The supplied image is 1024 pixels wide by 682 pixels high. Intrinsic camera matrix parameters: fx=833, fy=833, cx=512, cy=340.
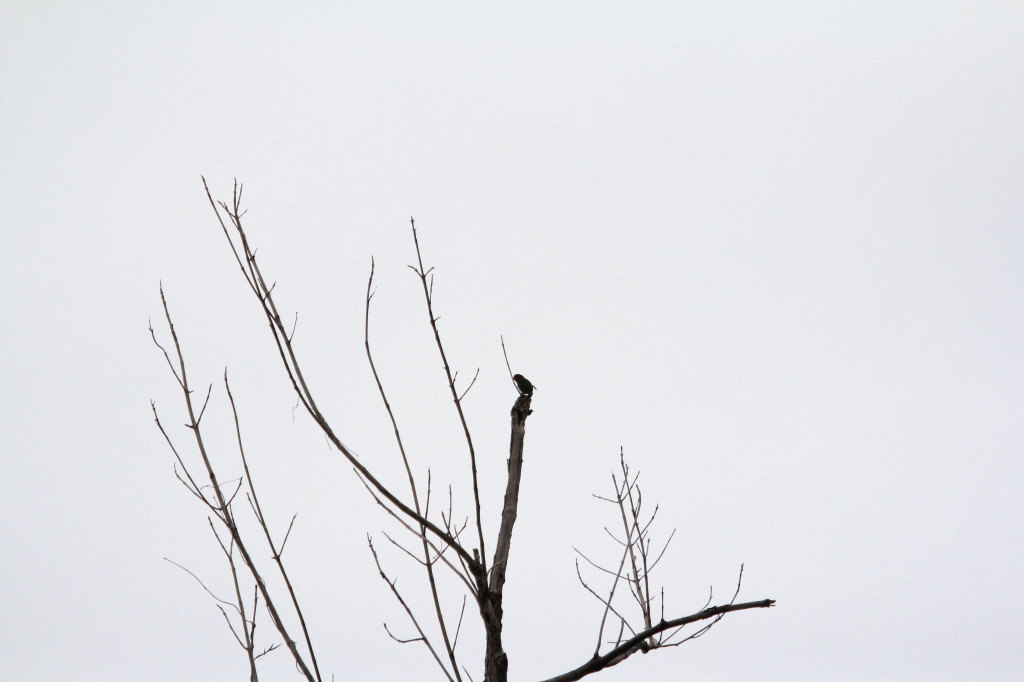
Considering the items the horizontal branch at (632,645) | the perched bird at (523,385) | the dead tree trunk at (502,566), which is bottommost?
the horizontal branch at (632,645)

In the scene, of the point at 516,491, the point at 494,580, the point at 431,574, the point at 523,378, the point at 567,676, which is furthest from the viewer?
the point at 523,378

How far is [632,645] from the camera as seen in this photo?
1.78 meters

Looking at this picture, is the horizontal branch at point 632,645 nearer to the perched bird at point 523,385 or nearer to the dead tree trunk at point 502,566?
the dead tree trunk at point 502,566

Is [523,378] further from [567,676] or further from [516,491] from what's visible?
[567,676]

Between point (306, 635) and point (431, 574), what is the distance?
31cm

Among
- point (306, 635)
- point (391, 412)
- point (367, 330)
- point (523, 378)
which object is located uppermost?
point (523, 378)

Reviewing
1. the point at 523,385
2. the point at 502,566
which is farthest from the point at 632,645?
the point at 523,385

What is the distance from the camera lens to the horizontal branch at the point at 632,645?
5.49 ft

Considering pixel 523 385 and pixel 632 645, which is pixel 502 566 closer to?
pixel 632 645

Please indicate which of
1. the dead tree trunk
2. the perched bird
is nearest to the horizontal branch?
the dead tree trunk

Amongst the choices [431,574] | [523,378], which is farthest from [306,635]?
[523,378]

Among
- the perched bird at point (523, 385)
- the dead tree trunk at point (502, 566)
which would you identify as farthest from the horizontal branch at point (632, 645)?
the perched bird at point (523, 385)

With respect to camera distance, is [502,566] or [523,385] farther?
[523,385]

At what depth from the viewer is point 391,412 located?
1975mm
